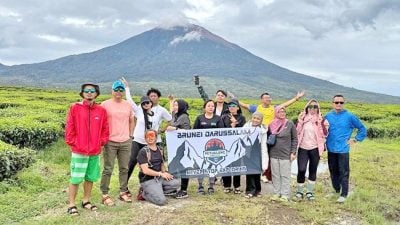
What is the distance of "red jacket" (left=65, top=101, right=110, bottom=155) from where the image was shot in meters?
6.62

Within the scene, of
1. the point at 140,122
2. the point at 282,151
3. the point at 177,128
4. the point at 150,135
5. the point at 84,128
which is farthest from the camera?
the point at 177,128

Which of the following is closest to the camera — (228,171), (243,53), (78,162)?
(78,162)

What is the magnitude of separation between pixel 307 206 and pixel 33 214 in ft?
14.8

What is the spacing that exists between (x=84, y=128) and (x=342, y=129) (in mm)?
4395

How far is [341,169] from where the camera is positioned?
8078 millimetres

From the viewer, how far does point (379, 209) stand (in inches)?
319

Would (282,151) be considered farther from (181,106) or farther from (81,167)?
(81,167)

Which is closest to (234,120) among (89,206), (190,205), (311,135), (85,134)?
(311,135)

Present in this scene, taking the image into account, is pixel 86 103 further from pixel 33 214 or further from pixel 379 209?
pixel 379 209

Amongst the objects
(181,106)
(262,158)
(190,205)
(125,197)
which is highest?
(181,106)

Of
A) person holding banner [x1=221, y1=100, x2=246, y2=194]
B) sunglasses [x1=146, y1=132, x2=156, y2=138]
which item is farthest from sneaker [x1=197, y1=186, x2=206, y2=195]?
sunglasses [x1=146, y1=132, x2=156, y2=138]

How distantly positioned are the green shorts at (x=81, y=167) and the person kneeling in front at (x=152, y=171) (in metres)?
0.87

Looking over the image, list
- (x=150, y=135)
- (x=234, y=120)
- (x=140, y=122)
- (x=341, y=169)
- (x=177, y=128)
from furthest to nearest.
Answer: (x=234, y=120), (x=177, y=128), (x=341, y=169), (x=140, y=122), (x=150, y=135)

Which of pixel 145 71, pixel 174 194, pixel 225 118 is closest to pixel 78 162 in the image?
pixel 174 194
